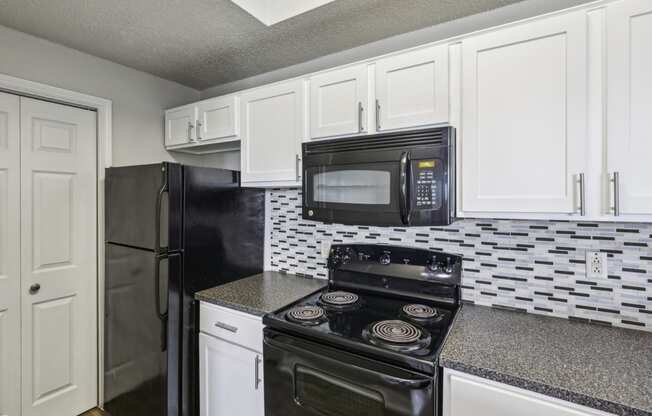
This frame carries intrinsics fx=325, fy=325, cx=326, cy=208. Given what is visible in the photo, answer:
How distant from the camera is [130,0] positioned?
60.2 inches

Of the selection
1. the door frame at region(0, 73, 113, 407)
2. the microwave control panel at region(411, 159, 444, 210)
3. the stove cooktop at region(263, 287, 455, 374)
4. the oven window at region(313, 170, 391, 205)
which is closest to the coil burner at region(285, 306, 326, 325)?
the stove cooktop at region(263, 287, 455, 374)

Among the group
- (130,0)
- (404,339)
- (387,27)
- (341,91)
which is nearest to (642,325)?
(404,339)

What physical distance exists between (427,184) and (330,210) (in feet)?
1.64

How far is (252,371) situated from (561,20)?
203 cm

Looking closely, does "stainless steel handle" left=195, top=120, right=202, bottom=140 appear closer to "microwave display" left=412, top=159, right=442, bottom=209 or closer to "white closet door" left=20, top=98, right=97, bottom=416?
"white closet door" left=20, top=98, right=97, bottom=416

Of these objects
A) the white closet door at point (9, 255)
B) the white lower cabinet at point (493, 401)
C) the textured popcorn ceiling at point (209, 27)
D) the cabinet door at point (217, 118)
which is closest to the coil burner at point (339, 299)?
the white lower cabinet at point (493, 401)

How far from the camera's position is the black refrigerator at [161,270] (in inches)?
70.2

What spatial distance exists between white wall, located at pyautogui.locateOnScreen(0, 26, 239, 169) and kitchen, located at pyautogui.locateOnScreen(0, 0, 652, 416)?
0.01 meters

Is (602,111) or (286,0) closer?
(602,111)

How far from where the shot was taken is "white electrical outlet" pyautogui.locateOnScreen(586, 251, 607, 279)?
4.60 ft

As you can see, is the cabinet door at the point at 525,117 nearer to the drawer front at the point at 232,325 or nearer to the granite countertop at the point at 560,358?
the granite countertop at the point at 560,358

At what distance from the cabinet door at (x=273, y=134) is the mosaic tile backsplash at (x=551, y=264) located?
0.71m

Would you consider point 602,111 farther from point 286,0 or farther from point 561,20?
point 286,0

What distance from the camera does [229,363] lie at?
174 centimetres
